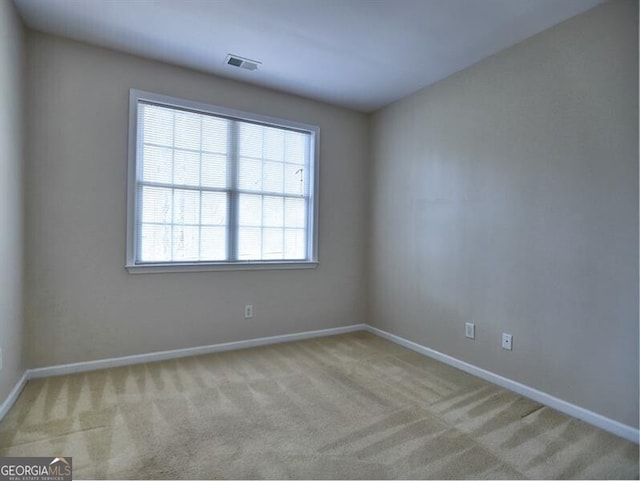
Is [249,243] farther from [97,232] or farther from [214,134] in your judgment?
[97,232]

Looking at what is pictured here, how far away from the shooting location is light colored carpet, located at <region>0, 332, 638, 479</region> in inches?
67.1

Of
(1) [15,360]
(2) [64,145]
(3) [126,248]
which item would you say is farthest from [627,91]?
(1) [15,360]

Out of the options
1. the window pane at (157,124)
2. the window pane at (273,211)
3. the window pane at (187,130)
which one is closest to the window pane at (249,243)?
the window pane at (273,211)

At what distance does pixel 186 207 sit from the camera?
3166mm

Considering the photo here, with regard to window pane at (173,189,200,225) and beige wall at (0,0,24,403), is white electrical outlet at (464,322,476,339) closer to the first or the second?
window pane at (173,189,200,225)

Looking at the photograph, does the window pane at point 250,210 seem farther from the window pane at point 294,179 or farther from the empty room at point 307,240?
the window pane at point 294,179

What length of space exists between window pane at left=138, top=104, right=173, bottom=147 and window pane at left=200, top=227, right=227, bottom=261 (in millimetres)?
854

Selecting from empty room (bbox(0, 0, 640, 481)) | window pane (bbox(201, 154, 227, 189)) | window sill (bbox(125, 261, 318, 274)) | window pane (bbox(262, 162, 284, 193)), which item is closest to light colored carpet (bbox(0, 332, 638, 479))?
empty room (bbox(0, 0, 640, 481))

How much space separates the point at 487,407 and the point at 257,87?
3.39m

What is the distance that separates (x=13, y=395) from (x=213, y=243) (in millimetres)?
1748

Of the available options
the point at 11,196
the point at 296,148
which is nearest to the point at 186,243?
the point at 11,196

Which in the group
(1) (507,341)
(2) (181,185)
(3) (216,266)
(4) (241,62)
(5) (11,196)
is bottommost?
(1) (507,341)

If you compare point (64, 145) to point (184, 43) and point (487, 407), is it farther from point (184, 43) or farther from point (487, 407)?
point (487, 407)

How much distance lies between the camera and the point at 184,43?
2.71m
